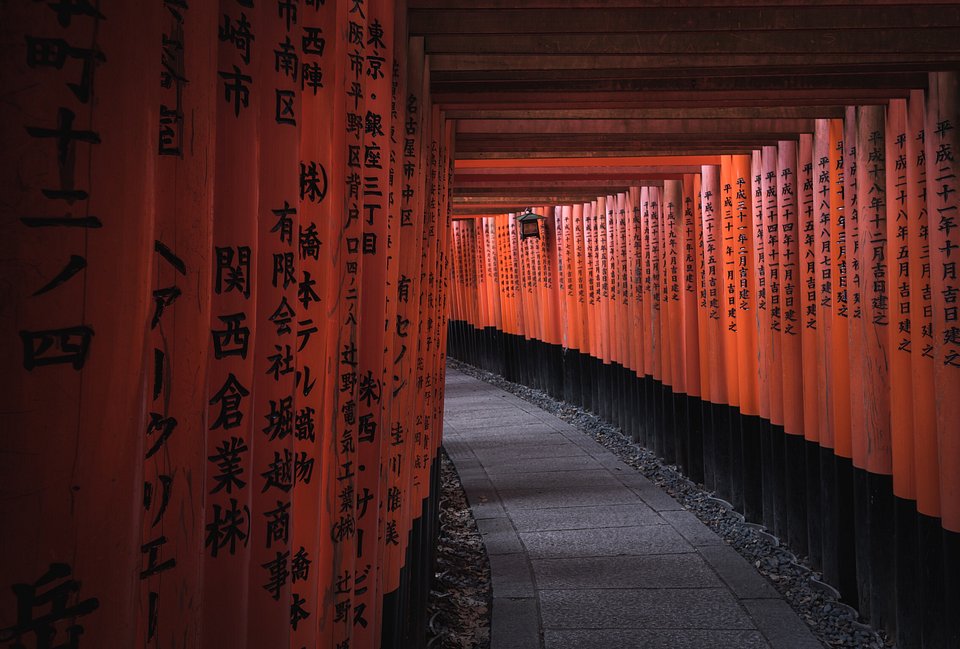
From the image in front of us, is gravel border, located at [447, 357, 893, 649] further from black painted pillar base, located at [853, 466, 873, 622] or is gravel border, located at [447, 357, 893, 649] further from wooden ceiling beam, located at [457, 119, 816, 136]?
wooden ceiling beam, located at [457, 119, 816, 136]

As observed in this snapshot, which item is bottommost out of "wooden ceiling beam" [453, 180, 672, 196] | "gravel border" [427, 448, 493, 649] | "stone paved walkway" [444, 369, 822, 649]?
"gravel border" [427, 448, 493, 649]

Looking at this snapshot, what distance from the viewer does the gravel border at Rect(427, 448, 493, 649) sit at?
5.89 meters

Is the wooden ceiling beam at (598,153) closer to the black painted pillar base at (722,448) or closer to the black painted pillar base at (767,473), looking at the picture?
the black painted pillar base at (767,473)

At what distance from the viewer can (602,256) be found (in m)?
13.6

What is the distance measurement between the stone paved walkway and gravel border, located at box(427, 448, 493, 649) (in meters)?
0.15

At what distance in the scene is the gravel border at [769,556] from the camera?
5.85m

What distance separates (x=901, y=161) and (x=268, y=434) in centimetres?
469

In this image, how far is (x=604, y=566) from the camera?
7.10 m

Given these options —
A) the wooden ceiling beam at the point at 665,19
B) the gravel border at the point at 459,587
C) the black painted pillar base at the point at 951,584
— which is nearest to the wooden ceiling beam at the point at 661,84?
the wooden ceiling beam at the point at 665,19

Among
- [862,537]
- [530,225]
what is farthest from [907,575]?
[530,225]

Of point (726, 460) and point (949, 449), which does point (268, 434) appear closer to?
point (949, 449)

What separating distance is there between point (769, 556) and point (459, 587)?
8.95 feet

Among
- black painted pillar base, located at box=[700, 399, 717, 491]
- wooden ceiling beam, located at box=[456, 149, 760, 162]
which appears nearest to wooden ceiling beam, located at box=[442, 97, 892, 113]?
wooden ceiling beam, located at box=[456, 149, 760, 162]

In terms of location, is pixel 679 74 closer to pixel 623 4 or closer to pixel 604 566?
pixel 623 4
